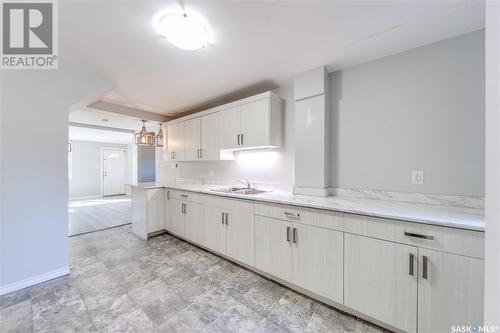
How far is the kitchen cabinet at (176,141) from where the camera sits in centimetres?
379

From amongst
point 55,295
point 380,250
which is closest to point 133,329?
point 55,295

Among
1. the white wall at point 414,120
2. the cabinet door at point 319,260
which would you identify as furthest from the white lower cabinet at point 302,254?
the white wall at point 414,120

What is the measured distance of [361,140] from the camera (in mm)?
2119

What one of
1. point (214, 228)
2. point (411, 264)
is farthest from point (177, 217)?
point (411, 264)

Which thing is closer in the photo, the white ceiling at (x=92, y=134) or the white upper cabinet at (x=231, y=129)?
the white upper cabinet at (x=231, y=129)

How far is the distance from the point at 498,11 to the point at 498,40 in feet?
0.36

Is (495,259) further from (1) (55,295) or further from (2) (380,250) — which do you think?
(1) (55,295)

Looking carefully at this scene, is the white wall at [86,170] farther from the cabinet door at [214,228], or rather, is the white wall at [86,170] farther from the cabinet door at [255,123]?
the cabinet door at [255,123]

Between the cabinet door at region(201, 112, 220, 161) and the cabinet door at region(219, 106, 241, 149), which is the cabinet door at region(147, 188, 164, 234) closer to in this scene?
the cabinet door at region(201, 112, 220, 161)

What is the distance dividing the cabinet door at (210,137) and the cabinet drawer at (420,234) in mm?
2212

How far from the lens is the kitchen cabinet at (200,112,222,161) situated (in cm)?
314

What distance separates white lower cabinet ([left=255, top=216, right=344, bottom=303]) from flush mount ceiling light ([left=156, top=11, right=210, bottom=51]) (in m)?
1.82

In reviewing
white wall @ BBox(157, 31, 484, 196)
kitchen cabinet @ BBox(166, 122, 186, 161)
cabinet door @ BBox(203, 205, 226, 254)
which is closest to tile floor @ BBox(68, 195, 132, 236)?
kitchen cabinet @ BBox(166, 122, 186, 161)

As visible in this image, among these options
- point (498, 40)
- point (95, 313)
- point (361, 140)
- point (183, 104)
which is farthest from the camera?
point (183, 104)
